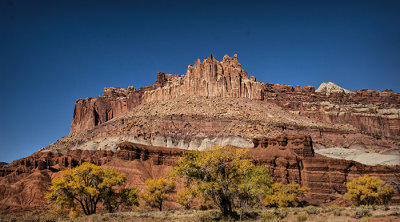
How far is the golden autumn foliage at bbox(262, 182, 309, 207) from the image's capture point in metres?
47.7

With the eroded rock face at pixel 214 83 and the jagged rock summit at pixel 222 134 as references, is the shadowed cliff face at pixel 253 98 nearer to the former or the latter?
the eroded rock face at pixel 214 83

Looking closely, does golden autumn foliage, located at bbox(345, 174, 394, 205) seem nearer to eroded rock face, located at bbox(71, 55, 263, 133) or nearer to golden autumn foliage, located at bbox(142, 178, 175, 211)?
golden autumn foliage, located at bbox(142, 178, 175, 211)

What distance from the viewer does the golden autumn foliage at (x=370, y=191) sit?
4481cm

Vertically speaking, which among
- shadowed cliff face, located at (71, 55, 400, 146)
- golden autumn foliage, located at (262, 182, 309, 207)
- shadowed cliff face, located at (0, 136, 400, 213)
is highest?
shadowed cliff face, located at (71, 55, 400, 146)

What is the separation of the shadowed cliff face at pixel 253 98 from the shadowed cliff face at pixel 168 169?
54030 millimetres

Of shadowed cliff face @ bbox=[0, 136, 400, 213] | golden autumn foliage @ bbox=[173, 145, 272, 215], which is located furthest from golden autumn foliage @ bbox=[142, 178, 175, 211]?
golden autumn foliage @ bbox=[173, 145, 272, 215]

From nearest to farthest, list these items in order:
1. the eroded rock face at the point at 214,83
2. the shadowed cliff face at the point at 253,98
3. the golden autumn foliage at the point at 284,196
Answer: the golden autumn foliage at the point at 284,196 < the eroded rock face at the point at 214,83 < the shadowed cliff face at the point at 253,98

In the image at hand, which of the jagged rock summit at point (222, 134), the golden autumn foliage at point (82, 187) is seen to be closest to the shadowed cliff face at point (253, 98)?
the jagged rock summit at point (222, 134)

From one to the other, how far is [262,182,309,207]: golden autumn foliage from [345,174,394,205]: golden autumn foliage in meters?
8.83

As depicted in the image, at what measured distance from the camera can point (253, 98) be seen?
141125mm

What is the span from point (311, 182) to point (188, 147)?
43.5 metres

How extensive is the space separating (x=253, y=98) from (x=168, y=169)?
250ft

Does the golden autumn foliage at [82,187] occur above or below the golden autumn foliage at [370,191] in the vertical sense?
above

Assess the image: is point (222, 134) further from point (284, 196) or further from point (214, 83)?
point (284, 196)
